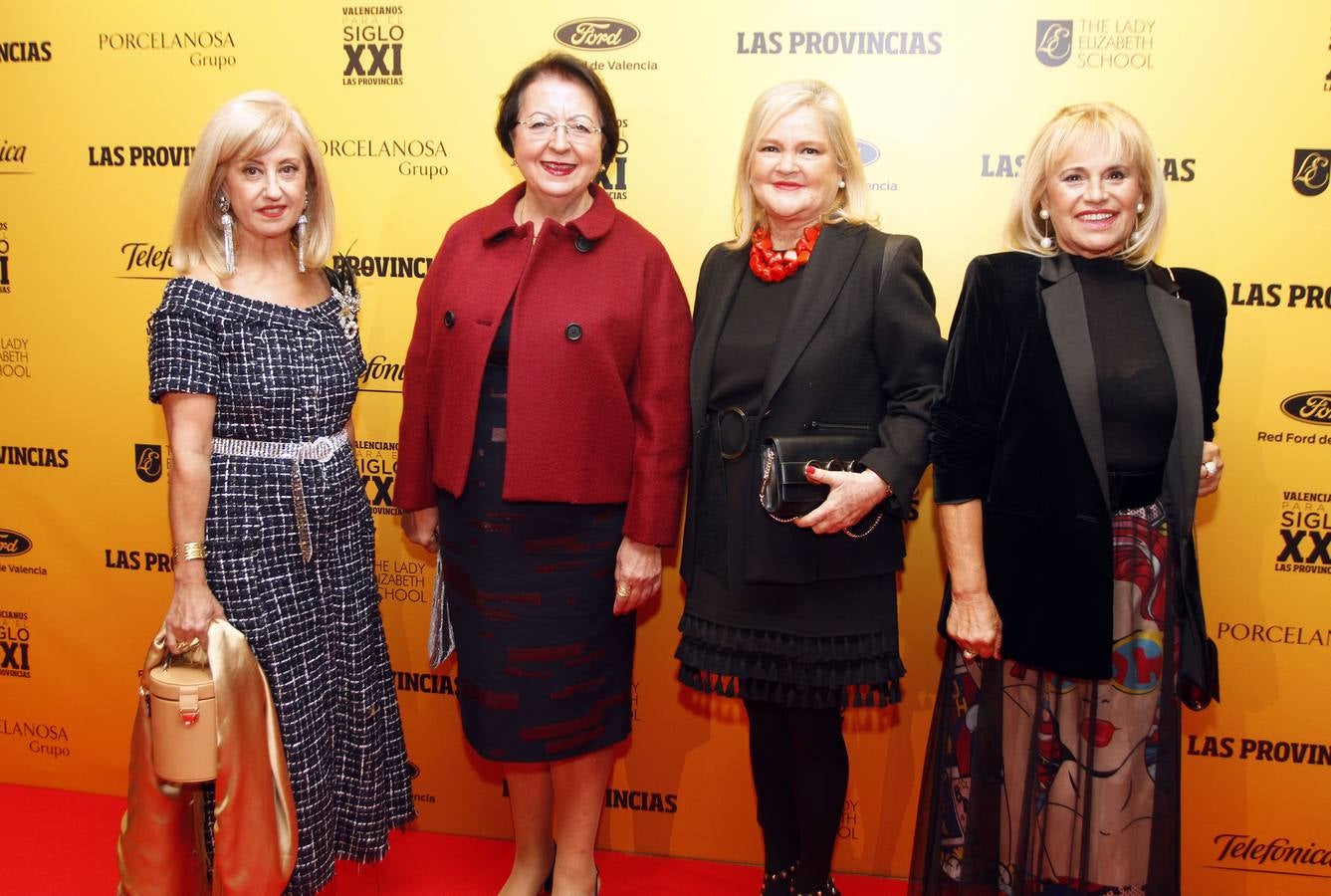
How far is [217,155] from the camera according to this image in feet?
6.48

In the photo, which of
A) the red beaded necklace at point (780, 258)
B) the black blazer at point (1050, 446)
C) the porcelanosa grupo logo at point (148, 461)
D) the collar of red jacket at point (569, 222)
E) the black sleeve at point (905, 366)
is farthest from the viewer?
the porcelanosa grupo logo at point (148, 461)

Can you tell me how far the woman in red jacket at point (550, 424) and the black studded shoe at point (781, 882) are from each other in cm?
51

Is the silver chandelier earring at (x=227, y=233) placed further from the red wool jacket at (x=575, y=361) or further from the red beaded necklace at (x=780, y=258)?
the red beaded necklace at (x=780, y=258)

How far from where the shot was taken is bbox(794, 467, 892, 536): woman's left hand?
6.07 ft

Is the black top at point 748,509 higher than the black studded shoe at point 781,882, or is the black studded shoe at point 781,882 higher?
the black top at point 748,509

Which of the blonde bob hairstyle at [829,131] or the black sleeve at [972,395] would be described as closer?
the black sleeve at [972,395]

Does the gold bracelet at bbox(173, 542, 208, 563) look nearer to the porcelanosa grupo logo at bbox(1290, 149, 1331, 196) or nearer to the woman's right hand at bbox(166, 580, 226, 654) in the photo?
the woman's right hand at bbox(166, 580, 226, 654)

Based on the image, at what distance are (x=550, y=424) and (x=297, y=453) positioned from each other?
1.89 feet

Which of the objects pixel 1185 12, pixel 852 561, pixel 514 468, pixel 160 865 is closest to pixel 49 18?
pixel 514 468

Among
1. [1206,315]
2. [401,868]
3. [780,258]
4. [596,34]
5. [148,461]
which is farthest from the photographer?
[148,461]

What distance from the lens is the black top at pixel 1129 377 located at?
1.78 metres

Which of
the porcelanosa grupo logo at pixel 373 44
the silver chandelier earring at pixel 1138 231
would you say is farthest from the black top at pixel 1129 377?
the porcelanosa grupo logo at pixel 373 44

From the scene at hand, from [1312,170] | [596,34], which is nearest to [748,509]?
[596,34]

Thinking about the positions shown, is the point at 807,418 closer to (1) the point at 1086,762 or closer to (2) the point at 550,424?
(2) the point at 550,424
